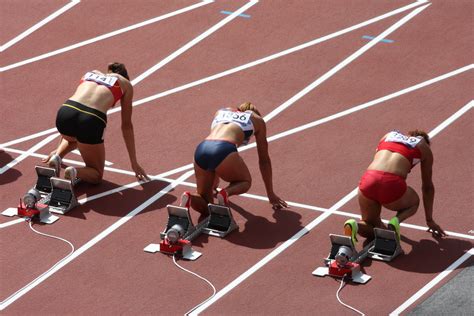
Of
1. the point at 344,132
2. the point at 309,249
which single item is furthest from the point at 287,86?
the point at 309,249

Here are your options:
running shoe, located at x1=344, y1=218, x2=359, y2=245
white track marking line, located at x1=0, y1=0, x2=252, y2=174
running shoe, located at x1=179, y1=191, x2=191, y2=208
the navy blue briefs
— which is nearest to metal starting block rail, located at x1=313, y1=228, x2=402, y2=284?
running shoe, located at x1=344, y1=218, x2=359, y2=245

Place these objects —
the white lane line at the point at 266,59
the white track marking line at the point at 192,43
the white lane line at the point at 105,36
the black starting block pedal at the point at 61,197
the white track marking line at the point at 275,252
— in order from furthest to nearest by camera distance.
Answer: the white lane line at the point at 105,36 < the white track marking line at the point at 192,43 < the white lane line at the point at 266,59 < the black starting block pedal at the point at 61,197 < the white track marking line at the point at 275,252

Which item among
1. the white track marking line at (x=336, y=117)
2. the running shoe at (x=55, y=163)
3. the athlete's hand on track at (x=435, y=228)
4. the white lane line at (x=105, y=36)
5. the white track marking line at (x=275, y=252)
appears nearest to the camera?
the white track marking line at (x=275, y=252)

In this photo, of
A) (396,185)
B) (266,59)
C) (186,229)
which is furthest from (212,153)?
(266,59)

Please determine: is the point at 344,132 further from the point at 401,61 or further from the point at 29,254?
the point at 29,254

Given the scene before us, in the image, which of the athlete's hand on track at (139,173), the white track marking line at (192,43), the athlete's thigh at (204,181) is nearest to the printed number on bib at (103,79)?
the athlete's hand on track at (139,173)

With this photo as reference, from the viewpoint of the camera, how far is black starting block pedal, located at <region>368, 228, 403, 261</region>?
14.3m

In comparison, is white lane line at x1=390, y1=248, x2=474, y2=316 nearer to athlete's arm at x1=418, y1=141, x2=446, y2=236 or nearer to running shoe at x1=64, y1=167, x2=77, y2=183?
athlete's arm at x1=418, y1=141, x2=446, y2=236

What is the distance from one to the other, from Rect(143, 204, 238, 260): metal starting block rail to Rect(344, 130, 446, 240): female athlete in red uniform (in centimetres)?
164

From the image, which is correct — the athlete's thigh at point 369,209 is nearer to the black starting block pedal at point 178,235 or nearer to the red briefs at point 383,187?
the red briefs at point 383,187

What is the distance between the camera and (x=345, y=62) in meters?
19.3

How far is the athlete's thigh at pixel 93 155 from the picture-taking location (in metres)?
16.1

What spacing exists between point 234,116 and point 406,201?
94.9 inches

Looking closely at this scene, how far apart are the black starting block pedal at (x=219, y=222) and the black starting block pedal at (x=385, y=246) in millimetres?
1754
